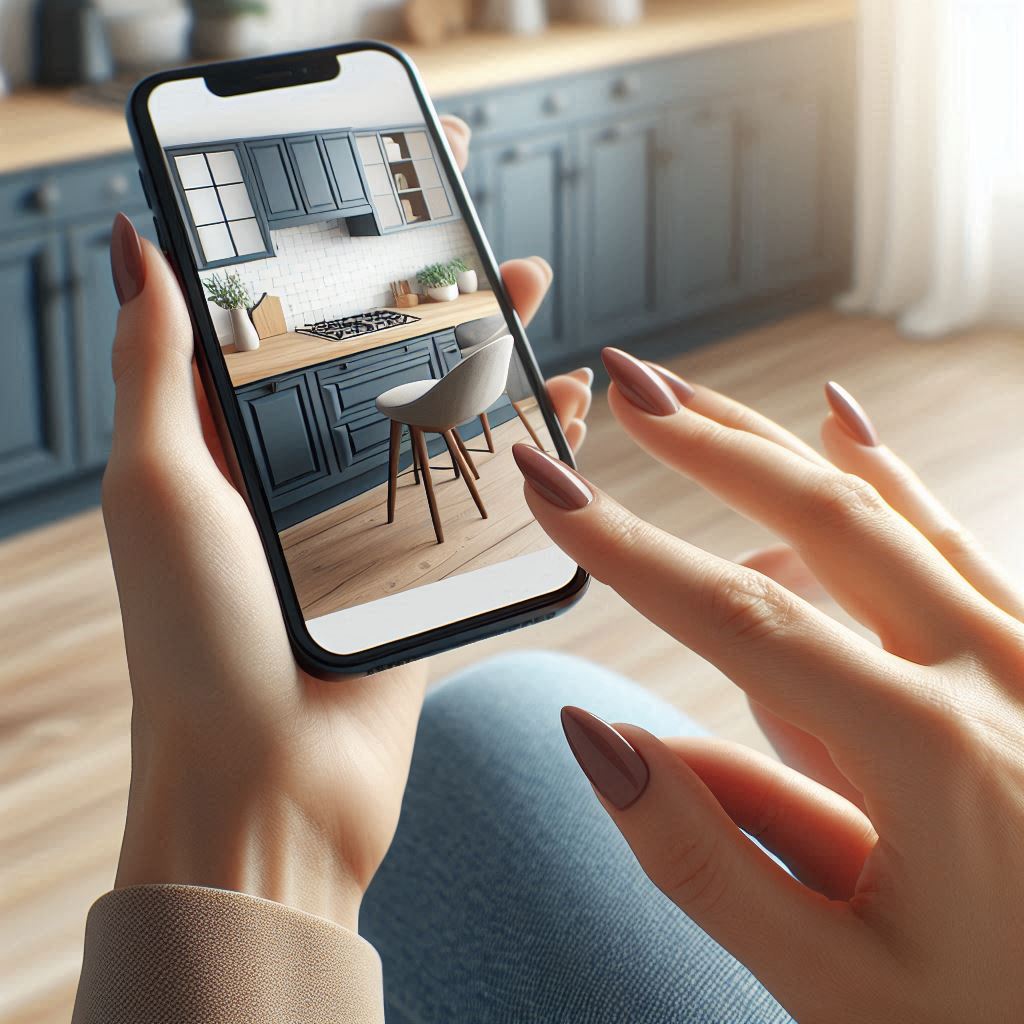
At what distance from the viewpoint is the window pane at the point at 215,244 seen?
75cm

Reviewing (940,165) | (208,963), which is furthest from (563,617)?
(940,165)

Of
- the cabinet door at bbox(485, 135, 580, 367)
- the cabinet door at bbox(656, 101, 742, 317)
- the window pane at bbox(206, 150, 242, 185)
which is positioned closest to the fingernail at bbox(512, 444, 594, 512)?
the window pane at bbox(206, 150, 242, 185)

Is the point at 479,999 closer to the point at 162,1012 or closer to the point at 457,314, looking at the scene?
the point at 162,1012

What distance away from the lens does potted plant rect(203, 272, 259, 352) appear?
2.46 ft

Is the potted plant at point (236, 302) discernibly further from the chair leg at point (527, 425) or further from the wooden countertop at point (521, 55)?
the wooden countertop at point (521, 55)

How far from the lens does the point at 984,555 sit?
2.19ft

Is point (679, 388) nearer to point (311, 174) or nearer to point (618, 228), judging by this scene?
point (311, 174)

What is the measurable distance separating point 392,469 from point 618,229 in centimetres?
247

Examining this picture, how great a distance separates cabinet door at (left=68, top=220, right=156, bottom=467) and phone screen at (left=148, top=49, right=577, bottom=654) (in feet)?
5.01

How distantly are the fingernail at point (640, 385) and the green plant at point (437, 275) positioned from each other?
0.51ft

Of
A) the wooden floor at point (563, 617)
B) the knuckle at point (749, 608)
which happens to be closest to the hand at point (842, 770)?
the knuckle at point (749, 608)

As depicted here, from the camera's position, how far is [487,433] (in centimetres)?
75

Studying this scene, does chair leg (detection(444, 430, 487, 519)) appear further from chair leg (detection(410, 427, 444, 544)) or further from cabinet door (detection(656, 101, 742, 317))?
cabinet door (detection(656, 101, 742, 317))

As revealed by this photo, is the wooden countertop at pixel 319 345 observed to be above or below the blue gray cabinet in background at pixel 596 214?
above
